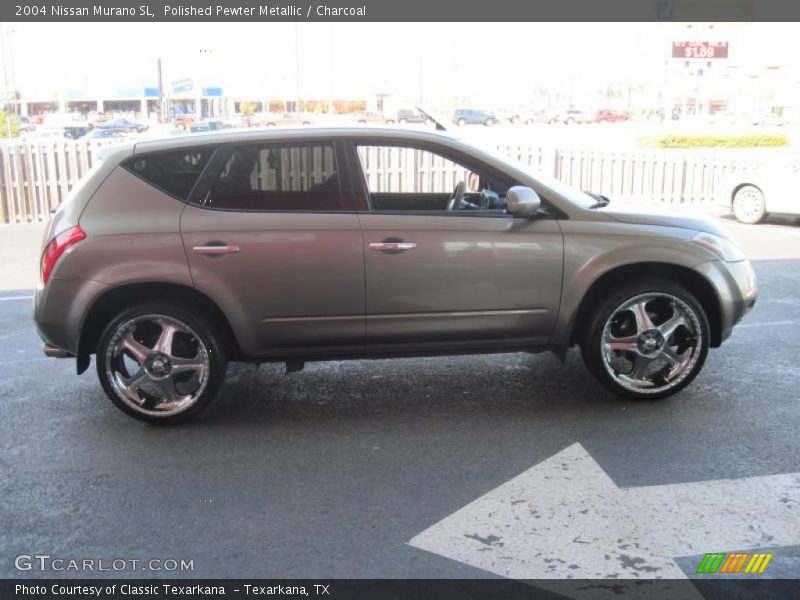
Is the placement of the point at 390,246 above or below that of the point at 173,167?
below

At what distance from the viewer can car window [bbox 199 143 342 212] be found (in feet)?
16.0

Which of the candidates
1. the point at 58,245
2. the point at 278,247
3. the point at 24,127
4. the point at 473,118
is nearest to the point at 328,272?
the point at 278,247

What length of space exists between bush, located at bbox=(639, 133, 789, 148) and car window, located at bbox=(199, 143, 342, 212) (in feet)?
89.5

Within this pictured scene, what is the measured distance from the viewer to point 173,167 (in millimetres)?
4910


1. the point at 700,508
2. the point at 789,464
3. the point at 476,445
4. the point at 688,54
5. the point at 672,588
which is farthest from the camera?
the point at 688,54

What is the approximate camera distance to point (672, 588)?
3143mm

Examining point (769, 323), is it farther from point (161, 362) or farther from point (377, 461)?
point (161, 362)

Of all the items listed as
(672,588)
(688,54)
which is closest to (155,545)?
(672,588)

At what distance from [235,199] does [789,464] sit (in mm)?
3492

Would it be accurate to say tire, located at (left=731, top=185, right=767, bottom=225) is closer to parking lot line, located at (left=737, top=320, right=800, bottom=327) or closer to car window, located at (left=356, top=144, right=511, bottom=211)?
parking lot line, located at (left=737, top=320, right=800, bottom=327)

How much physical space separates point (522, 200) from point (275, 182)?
1529 mm

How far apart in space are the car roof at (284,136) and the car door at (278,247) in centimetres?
6

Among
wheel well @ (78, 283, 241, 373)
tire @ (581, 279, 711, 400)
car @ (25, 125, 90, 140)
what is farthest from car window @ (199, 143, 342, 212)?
car @ (25, 125, 90, 140)

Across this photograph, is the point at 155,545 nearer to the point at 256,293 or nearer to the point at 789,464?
the point at 256,293
